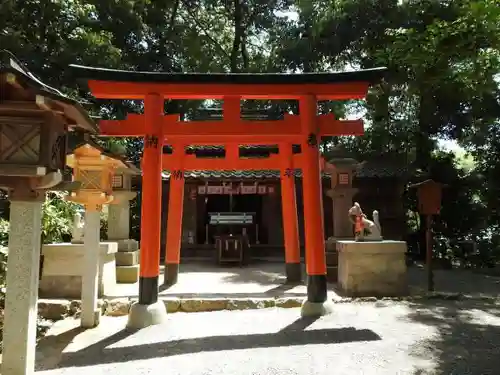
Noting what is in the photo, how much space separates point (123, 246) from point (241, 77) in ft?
18.4

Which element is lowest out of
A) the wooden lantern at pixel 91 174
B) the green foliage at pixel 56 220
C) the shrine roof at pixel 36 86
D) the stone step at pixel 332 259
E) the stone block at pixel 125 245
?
the stone step at pixel 332 259

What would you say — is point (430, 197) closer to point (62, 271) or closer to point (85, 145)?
point (85, 145)

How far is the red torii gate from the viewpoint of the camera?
6.73 m

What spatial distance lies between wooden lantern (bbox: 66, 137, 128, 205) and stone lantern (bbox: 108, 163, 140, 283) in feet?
10.1

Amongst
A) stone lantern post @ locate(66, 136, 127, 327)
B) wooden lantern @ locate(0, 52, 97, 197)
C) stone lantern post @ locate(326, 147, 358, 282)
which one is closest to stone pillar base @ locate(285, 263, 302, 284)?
stone lantern post @ locate(326, 147, 358, 282)

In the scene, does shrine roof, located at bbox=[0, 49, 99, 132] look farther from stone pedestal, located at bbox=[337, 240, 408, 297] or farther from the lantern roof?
stone pedestal, located at bbox=[337, 240, 408, 297]

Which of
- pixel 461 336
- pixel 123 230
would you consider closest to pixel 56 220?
pixel 123 230

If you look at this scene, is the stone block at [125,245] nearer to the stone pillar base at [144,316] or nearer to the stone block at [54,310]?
the stone block at [54,310]

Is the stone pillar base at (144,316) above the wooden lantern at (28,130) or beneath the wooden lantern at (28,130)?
beneath

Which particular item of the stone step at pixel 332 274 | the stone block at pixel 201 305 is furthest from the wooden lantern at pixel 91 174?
the stone step at pixel 332 274

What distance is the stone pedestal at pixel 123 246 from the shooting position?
10156 mm

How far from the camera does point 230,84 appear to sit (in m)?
6.89

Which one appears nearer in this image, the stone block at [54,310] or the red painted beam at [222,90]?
the red painted beam at [222,90]

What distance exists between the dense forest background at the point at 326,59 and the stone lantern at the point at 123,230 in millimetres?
867
